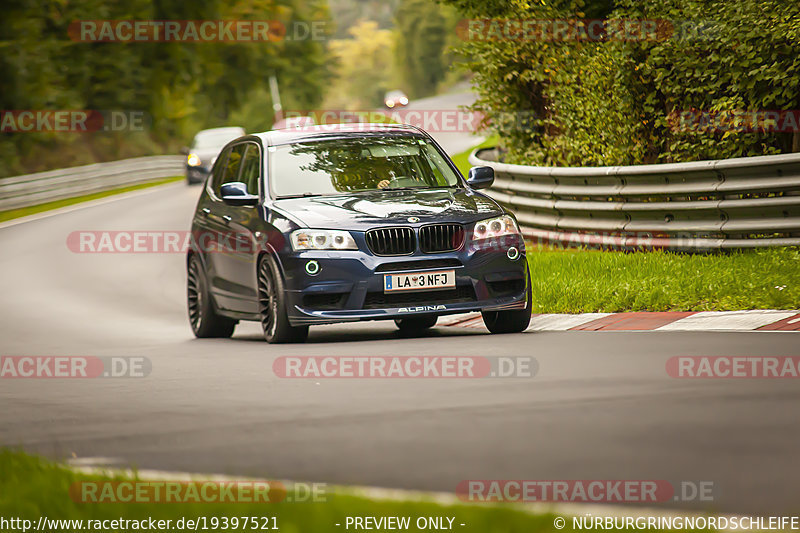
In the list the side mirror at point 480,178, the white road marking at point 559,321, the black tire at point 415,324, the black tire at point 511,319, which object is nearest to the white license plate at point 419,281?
the black tire at point 511,319

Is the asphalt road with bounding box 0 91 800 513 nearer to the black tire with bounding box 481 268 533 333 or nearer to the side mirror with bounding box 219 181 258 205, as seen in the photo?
the black tire with bounding box 481 268 533 333

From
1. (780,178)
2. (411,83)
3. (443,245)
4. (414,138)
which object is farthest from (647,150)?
(411,83)

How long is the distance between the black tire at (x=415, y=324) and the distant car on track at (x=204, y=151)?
92.3ft

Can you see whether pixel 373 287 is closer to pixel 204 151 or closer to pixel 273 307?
pixel 273 307

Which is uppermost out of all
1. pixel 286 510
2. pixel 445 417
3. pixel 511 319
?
pixel 286 510

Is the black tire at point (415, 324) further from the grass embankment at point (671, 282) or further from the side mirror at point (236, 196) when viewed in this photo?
the side mirror at point (236, 196)

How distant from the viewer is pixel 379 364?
929 centimetres

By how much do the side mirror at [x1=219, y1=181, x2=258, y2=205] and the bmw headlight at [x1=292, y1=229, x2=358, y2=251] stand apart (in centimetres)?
105

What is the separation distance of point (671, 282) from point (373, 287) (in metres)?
3.21

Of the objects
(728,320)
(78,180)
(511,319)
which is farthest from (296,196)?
(78,180)

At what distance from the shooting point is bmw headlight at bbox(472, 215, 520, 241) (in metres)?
11.0

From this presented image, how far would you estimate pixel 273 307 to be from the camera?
11.1 m

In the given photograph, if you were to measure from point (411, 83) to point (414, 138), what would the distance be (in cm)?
14333

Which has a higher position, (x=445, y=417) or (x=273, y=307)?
(x=445, y=417)
